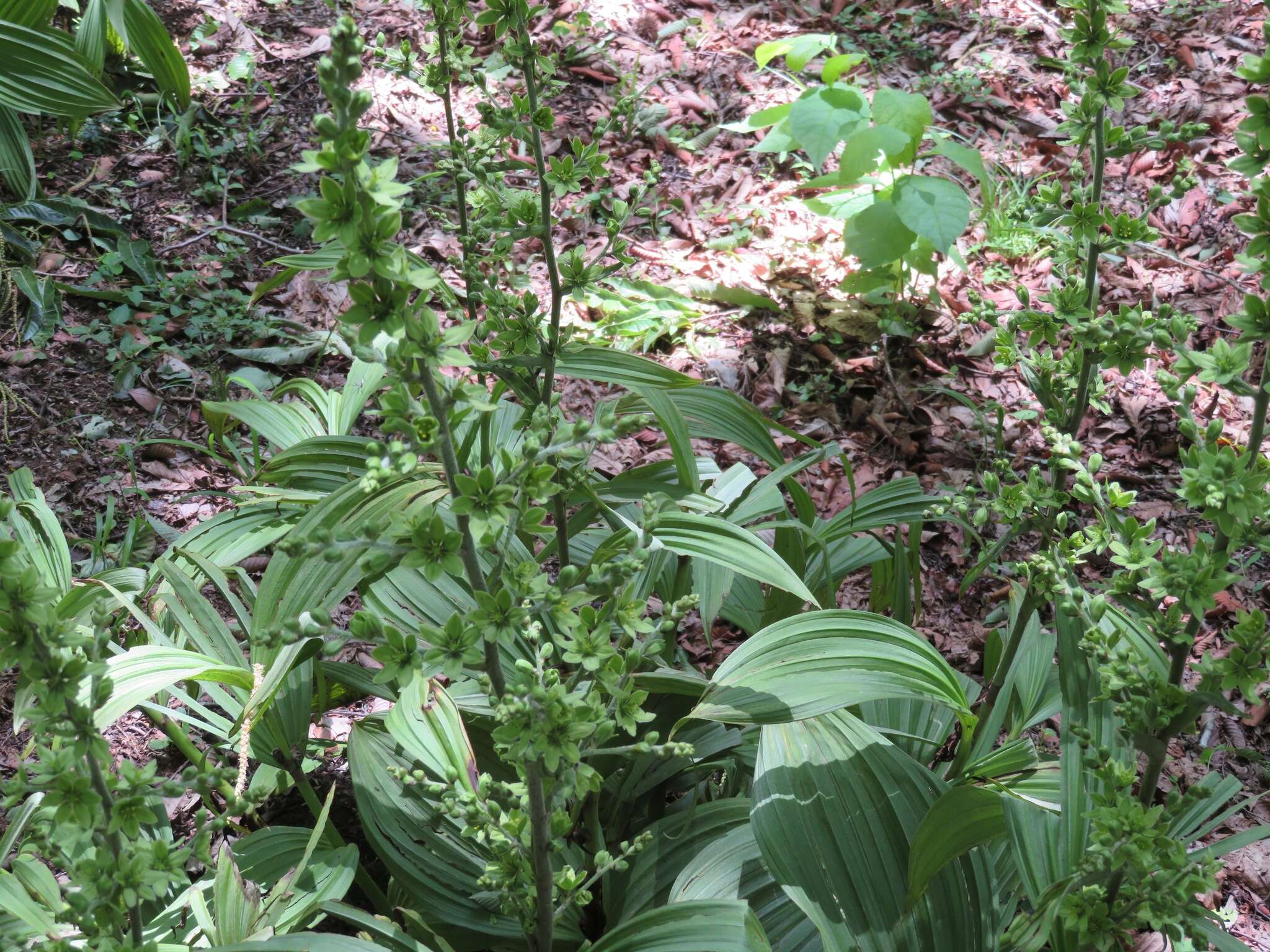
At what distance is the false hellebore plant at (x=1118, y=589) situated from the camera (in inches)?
52.2

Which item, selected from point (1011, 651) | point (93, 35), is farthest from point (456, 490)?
point (93, 35)

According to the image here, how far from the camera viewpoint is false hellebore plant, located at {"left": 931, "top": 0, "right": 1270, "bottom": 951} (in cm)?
133

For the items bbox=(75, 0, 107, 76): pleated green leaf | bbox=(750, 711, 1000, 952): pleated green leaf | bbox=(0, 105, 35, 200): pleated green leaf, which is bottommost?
bbox=(750, 711, 1000, 952): pleated green leaf

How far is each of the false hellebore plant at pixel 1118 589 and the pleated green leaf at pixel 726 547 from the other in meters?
0.34

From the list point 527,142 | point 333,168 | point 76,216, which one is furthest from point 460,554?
point 76,216

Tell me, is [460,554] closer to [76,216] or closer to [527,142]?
[527,142]

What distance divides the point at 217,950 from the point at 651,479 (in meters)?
1.25

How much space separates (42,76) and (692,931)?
347 cm

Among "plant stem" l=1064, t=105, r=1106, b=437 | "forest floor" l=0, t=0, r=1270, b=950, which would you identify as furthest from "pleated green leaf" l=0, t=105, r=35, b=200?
"plant stem" l=1064, t=105, r=1106, b=437

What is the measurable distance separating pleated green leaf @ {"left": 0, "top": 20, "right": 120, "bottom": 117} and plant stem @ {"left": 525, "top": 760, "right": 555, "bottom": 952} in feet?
10.2

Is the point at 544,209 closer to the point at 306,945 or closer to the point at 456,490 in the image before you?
the point at 456,490

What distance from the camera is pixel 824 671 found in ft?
5.78

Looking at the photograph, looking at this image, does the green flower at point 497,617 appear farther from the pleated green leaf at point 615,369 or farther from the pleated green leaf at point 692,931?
the pleated green leaf at point 615,369

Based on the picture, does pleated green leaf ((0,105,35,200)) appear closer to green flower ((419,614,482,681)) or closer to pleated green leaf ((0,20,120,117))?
pleated green leaf ((0,20,120,117))
